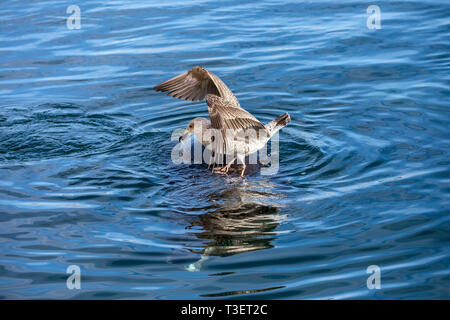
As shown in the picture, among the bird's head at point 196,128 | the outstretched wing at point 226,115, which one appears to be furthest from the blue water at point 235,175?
the outstretched wing at point 226,115

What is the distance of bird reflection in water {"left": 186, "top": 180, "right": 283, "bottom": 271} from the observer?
18.4 feet

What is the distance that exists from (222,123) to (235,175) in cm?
95

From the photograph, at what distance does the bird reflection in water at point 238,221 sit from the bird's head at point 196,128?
49.2 inches

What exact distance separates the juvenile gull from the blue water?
0.41 meters

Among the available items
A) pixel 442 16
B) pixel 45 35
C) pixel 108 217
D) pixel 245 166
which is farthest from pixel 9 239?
pixel 442 16

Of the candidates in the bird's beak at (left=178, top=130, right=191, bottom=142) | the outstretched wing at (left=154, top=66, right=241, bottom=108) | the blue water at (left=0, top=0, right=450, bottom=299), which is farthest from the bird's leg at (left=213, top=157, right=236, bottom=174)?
the outstretched wing at (left=154, top=66, right=241, bottom=108)

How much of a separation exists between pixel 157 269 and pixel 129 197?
5.09ft

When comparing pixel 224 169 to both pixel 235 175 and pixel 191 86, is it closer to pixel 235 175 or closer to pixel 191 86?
pixel 235 175

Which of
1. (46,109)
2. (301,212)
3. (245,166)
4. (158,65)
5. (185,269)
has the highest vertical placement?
(158,65)

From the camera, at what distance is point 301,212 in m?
6.21

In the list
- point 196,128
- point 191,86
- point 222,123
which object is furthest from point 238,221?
point 191,86

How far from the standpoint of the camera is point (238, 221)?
612 centimetres
